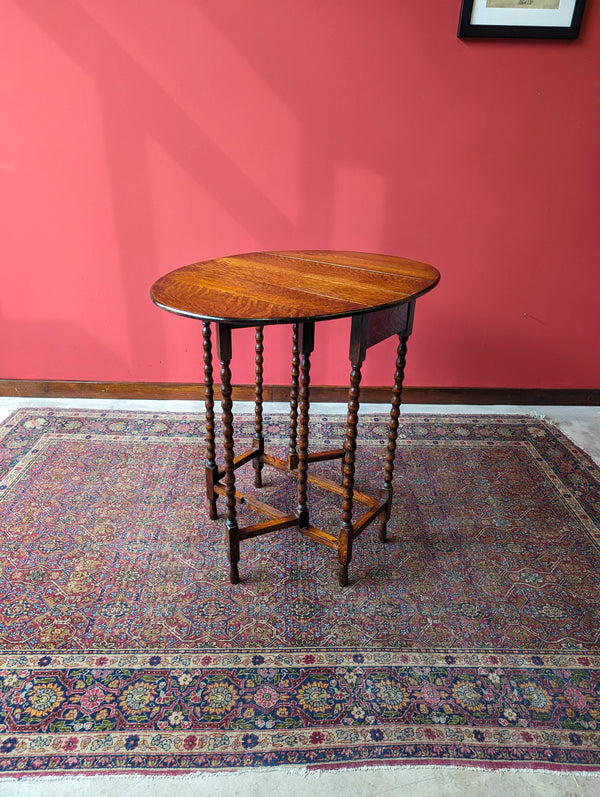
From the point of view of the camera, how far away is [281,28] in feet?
8.78

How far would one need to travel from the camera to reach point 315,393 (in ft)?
11.0

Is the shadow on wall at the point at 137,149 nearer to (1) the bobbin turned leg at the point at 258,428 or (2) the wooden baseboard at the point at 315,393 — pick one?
(2) the wooden baseboard at the point at 315,393

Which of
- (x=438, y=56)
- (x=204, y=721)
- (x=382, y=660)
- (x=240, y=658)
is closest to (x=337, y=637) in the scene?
(x=382, y=660)

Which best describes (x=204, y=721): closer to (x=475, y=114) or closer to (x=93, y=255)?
(x=93, y=255)

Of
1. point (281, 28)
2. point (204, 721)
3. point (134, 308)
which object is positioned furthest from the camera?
point (134, 308)

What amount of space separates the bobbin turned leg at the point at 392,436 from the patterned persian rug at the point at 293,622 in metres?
0.12

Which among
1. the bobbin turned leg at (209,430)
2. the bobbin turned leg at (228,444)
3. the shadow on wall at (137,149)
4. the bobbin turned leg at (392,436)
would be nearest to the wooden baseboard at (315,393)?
the shadow on wall at (137,149)

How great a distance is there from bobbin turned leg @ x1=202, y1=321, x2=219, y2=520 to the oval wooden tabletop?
224 millimetres

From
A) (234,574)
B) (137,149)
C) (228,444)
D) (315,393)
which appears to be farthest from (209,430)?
(137,149)

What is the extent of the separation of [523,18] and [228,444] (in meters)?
2.53

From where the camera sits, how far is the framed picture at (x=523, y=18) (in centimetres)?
263

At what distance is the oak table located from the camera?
154 cm

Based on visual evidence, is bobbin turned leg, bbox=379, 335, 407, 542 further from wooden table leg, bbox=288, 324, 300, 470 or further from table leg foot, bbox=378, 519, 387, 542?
wooden table leg, bbox=288, 324, 300, 470

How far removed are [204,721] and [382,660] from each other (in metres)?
0.55
